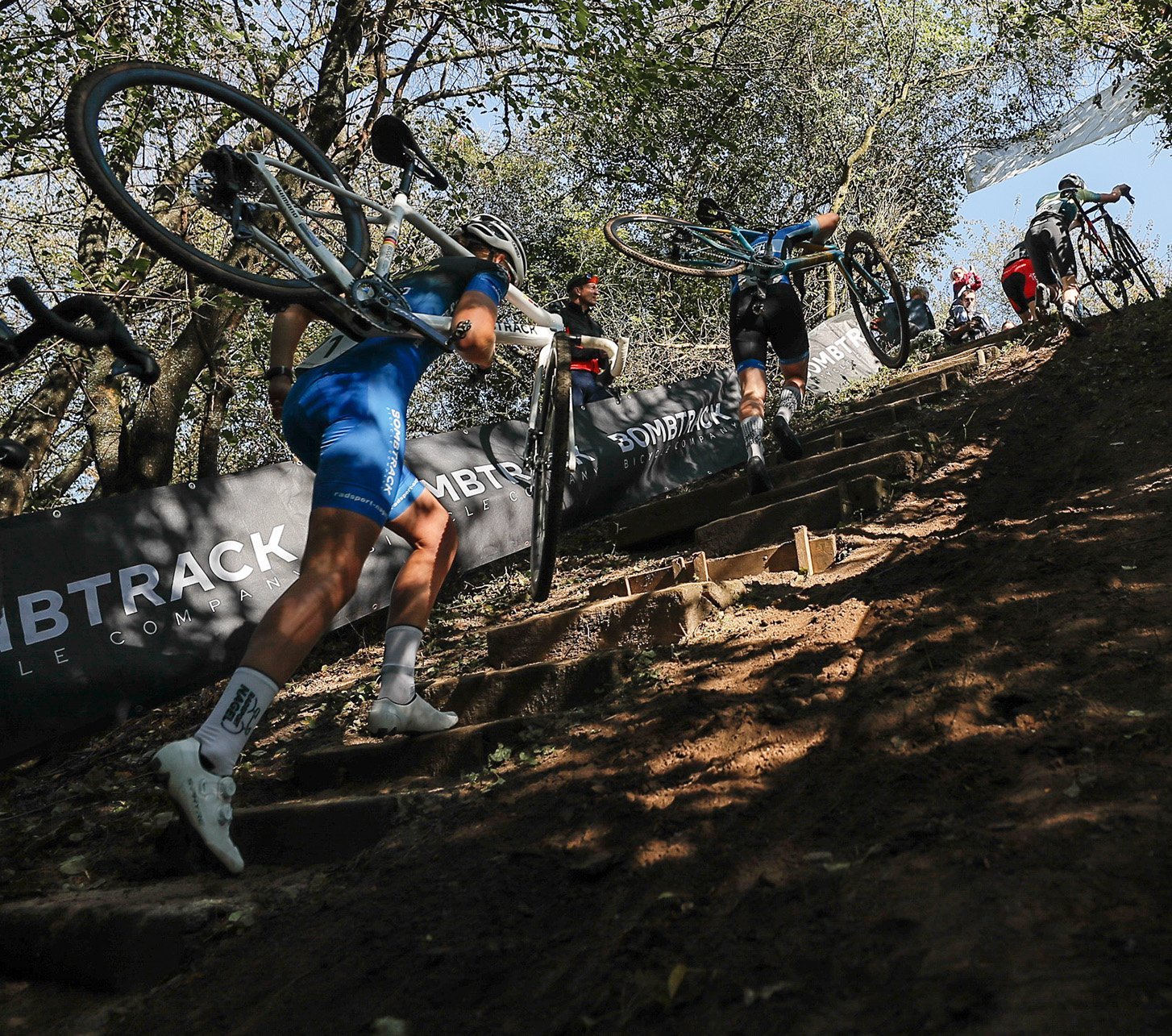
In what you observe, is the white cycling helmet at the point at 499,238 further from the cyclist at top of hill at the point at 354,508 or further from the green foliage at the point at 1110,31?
the green foliage at the point at 1110,31

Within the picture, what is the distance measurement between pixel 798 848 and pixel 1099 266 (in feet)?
35.0

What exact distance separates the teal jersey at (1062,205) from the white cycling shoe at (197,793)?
896 cm

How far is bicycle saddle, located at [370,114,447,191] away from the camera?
14.7 ft

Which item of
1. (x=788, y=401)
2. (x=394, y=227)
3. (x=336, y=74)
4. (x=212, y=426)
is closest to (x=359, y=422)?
(x=394, y=227)

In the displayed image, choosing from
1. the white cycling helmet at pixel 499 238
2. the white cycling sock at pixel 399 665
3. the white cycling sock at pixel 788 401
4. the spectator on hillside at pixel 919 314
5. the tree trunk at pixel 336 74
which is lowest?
the white cycling sock at pixel 399 665

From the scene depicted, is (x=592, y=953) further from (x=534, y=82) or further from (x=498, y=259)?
(x=534, y=82)

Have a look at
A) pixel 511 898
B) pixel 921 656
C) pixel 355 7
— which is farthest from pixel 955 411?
pixel 355 7

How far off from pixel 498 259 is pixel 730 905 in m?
3.12

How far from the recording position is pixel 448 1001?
1946 millimetres

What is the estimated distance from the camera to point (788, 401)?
22.9 feet

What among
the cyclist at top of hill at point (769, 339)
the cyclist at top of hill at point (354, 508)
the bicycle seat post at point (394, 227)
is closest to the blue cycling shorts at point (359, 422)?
the cyclist at top of hill at point (354, 508)

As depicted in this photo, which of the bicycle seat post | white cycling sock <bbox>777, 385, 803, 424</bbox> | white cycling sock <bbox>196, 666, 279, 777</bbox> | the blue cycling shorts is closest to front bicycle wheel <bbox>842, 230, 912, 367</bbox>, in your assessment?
white cycling sock <bbox>777, 385, 803, 424</bbox>

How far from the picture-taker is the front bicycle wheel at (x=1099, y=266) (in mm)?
10547

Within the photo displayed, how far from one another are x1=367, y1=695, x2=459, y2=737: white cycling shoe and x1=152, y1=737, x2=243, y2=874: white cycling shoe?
79 centimetres
